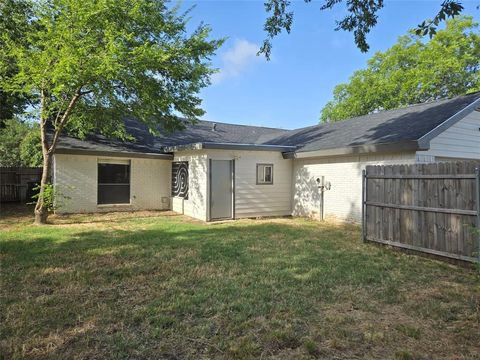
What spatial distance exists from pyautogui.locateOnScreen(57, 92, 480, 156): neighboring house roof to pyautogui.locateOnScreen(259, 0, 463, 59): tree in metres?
3.44

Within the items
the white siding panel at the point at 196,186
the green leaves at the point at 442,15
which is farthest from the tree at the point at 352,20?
the white siding panel at the point at 196,186

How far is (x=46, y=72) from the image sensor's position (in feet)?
26.1

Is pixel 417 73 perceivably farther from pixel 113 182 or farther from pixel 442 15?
pixel 113 182

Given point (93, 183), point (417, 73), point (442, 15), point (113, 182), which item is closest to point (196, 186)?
point (113, 182)

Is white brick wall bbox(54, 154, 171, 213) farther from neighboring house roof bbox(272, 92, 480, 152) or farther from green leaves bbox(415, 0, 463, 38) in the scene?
green leaves bbox(415, 0, 463, 38)

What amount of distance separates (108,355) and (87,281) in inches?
80.7

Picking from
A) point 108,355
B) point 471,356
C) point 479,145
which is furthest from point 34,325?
point 479,145

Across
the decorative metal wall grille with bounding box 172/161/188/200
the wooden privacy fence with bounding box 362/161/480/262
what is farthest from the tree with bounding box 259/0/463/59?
the decorative metal wall grille with bounding box 172/161/188/200

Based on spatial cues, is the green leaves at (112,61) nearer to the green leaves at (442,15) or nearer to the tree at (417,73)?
the green leaves at (442,15)

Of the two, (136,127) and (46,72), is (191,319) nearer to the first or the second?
(46,72)

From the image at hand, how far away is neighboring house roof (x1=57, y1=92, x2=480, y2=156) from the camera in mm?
8516

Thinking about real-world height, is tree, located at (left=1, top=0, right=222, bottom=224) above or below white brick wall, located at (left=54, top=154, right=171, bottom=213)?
above

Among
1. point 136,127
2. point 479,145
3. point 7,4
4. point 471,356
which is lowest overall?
point 471,356

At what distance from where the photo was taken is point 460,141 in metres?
9.05
